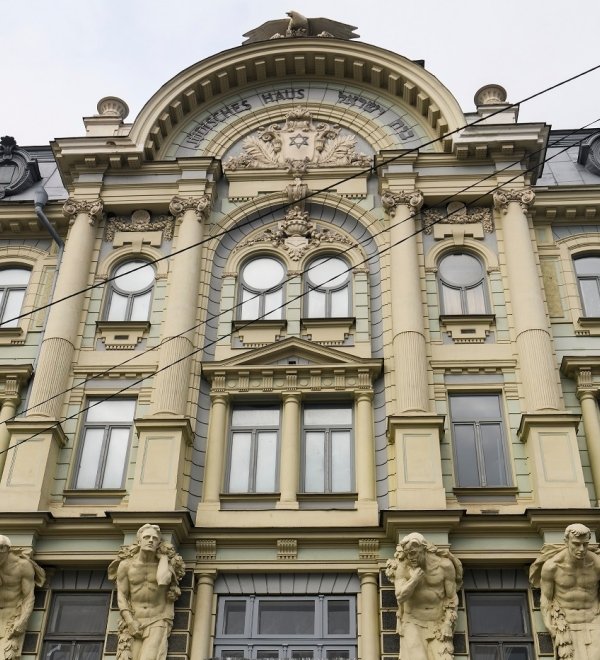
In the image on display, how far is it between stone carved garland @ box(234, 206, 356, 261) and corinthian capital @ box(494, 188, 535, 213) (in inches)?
142

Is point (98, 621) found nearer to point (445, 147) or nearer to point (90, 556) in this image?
point (90, 556)

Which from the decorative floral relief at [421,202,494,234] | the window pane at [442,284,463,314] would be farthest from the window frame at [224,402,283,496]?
the decorative floral relief at [421,202,494,234]

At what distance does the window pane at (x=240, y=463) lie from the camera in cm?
1883

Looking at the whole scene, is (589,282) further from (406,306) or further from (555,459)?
(555,459)

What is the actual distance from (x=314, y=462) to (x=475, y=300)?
18.2ft

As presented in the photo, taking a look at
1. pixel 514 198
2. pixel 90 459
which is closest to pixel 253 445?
pixel 90 459

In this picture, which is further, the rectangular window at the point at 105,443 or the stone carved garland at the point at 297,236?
the stone carved garland at the point at 297,236

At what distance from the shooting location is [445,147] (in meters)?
23.5

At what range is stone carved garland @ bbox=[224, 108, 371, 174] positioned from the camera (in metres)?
23.8

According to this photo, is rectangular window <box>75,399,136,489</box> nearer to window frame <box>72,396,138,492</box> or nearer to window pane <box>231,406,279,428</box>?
window frame <box>72,396,138,492</box>

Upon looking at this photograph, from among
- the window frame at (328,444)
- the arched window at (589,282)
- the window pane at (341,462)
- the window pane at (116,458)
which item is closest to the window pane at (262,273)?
the window frame at (328,444)

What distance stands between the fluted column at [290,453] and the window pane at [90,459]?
151 inches

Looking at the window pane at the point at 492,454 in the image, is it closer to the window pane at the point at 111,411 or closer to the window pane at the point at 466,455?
the window pane at the point at 466,455

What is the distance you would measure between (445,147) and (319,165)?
3219 millimetres
